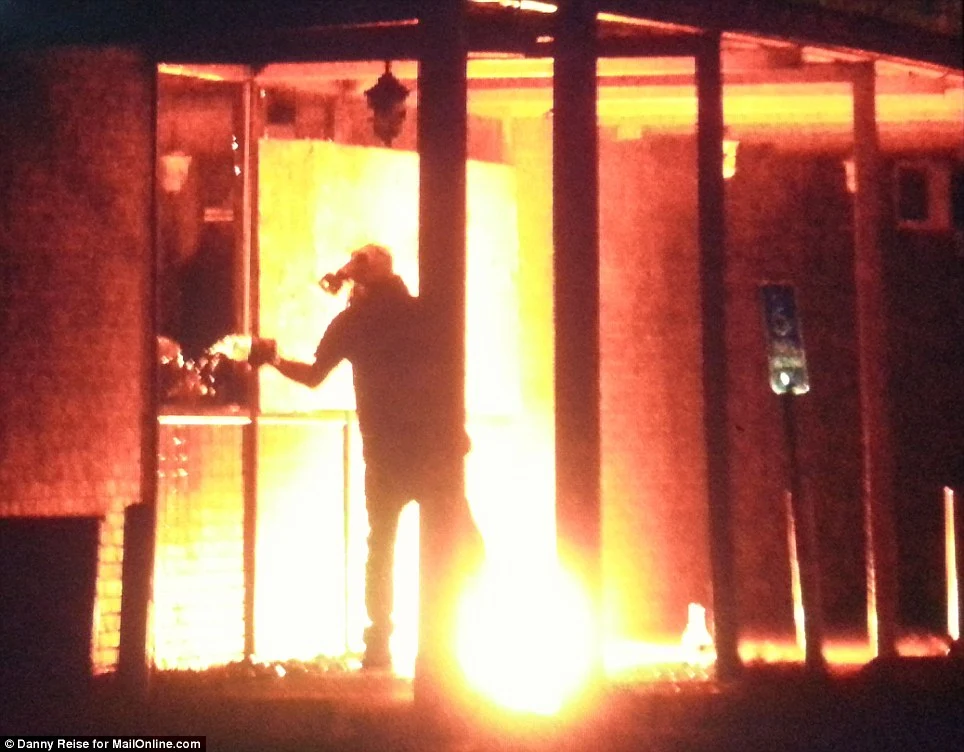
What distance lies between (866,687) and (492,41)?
432cm

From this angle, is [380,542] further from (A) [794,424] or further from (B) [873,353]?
(B) [873,353]

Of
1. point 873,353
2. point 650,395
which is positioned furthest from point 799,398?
point 873,353

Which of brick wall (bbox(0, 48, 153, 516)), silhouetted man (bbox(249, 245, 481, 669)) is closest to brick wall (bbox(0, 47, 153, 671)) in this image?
brick wall (bbox(0, 48, 153, 516))

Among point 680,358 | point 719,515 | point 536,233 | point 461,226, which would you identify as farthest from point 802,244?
point 461,226

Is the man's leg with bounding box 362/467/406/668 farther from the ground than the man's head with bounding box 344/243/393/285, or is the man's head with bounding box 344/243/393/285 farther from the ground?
the man's head with bounding box 344/243/393/285

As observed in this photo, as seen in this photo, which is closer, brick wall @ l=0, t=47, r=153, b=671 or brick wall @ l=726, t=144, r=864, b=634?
brick wall @ l=0, t=47, r=153, b=671

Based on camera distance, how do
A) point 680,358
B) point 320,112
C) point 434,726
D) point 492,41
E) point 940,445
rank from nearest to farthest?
point 434,726, point 492,41, point 320,112, point 680,358, point 940,445

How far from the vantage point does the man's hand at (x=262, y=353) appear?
7.80 m

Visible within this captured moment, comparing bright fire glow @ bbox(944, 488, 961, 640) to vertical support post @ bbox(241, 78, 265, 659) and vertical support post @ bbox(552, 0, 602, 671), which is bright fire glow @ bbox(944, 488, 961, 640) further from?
vertical support post @ bbox(241, 78, 265, 659)

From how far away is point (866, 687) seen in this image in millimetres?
8320

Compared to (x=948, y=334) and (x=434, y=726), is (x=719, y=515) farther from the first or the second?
(x=948, y=334)

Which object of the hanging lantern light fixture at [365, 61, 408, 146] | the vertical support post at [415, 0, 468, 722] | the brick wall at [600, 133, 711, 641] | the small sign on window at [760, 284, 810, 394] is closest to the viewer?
the vertical support post at [415, 0, 468, 722]

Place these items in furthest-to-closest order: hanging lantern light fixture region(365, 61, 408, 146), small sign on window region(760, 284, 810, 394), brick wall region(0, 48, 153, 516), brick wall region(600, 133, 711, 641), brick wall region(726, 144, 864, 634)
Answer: brick wall region(726, 144, 864, 634) < brick wall region(600, 133, 711, 641) < hanging lantern light fixture region(365, 61, 408, 146) < brick wall region(0, 48, 153, 516) < small sign on window region(760, 284, 810, 394)

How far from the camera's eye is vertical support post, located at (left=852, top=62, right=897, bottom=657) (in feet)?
29.7
